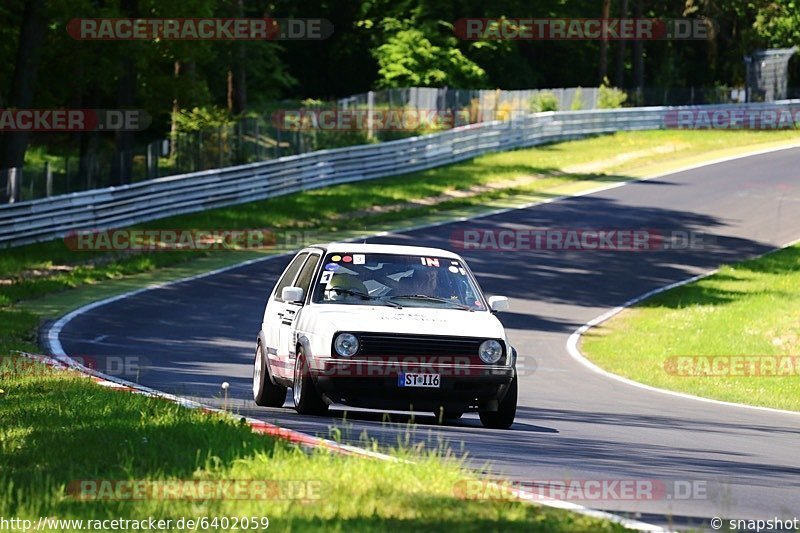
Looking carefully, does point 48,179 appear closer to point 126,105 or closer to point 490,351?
point 126,105

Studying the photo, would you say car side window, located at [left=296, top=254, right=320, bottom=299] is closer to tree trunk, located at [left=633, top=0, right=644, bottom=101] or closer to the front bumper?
the front bumper

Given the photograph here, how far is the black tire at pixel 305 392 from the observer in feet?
44.0

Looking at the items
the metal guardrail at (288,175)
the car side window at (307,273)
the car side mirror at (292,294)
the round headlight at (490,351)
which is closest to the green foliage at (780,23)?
the metal guardrail at (288,175)

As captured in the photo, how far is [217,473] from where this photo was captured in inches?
348

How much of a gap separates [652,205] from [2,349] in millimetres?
26490

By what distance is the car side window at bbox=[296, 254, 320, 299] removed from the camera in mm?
14625

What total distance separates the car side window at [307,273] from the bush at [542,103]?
149 feet

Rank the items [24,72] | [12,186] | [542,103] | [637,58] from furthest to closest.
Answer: [637,58]
[542,103]
[24,72]
[12,186]

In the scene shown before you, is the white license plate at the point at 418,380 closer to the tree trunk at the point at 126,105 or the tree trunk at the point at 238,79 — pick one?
the tree trunk at the point at 126,105

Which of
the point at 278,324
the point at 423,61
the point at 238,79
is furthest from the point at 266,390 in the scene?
the point at 423,61

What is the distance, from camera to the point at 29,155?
6644 cm

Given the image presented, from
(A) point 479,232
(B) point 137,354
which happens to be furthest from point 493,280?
(B) point 137,354

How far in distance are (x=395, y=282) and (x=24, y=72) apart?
25.9 m

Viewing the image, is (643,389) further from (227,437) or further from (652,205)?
(652,205)
